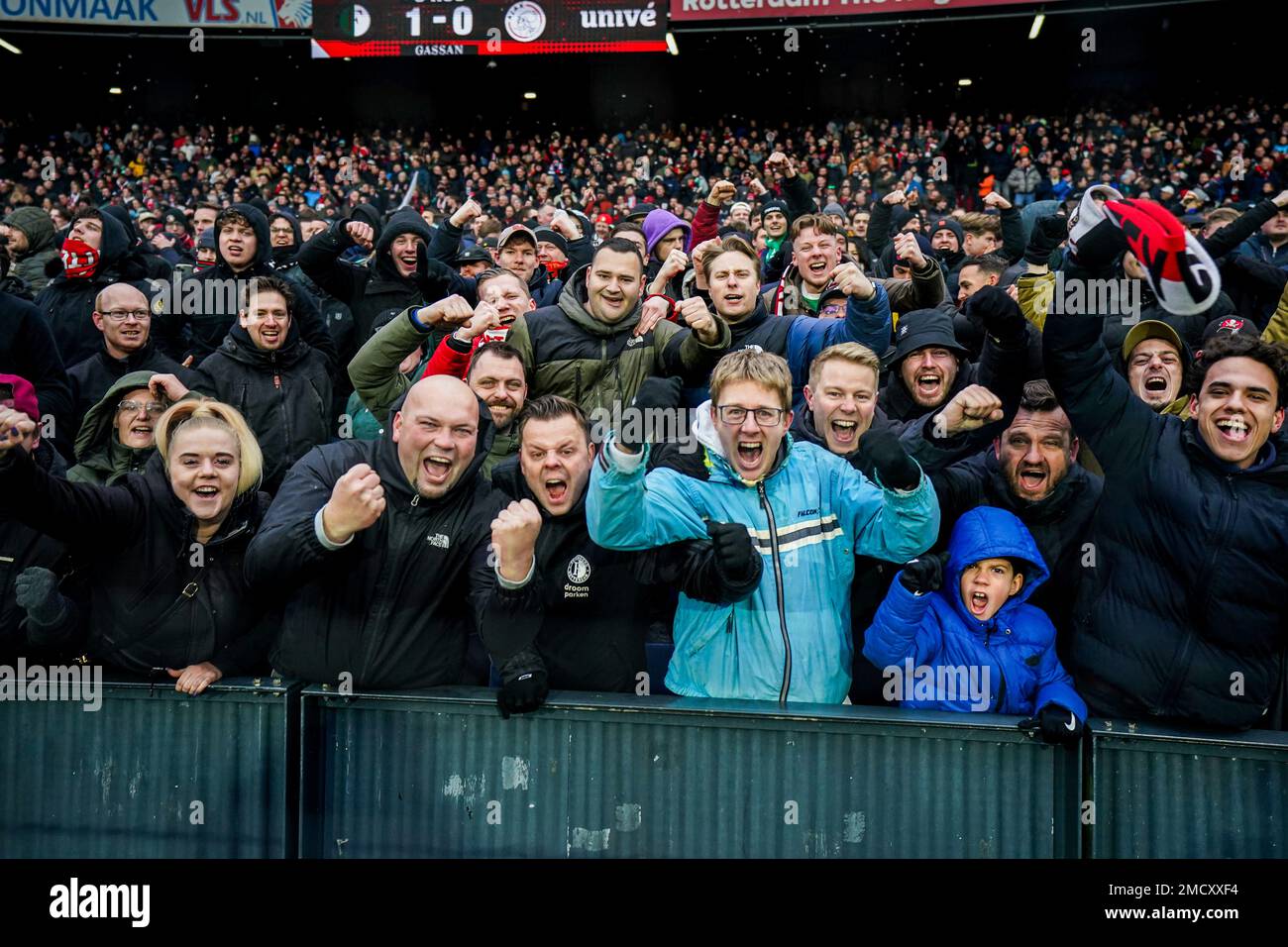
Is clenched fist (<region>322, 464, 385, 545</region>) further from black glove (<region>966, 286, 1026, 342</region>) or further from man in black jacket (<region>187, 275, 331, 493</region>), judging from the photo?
man in black jacket (<region>187, 275, 331, 493</region>)

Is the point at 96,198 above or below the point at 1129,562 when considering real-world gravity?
above

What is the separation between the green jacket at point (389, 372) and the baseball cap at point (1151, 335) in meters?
2.60

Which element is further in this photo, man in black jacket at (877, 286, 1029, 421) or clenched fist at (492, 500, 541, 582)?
man in black jacket at (877, 286, 1029, 421)

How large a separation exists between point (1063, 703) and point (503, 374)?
2420mm

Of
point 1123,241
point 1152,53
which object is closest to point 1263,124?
point 1152,53

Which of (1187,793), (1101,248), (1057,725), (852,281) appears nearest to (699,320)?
(852,281)

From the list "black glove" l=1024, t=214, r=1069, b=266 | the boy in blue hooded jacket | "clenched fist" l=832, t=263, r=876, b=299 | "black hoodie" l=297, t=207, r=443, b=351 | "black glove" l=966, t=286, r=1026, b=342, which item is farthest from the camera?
"black hoodie" l=297, t=207, r=443, b=351

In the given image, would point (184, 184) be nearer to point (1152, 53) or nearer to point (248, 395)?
point (248, 395)

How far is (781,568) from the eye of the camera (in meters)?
3.05

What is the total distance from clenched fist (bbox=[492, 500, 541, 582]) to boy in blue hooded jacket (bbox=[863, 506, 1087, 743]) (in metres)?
1.07

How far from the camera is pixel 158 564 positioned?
3.14m

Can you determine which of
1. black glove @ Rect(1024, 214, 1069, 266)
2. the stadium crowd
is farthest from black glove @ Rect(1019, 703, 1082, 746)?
black glove @ Rect(1024, 214, 1069, 266)

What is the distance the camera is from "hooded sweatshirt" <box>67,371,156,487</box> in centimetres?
411

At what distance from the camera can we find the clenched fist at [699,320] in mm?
3785
